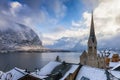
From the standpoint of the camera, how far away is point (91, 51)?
243 feet

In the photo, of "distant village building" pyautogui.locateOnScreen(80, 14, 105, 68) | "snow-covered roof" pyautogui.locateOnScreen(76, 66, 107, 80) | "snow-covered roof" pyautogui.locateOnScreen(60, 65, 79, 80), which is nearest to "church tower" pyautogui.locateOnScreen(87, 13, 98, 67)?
"distant village building" pyautogui.locateOnScreen(80, 14, 105, 68)

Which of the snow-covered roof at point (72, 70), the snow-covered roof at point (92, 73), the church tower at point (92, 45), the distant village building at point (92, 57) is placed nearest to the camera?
the snow-covered roof at point (92, 73)

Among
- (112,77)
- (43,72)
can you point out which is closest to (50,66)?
(43,72)

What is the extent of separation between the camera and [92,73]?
4444 cm

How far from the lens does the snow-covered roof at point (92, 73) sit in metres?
42.1

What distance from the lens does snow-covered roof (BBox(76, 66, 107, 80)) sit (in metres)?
42.1

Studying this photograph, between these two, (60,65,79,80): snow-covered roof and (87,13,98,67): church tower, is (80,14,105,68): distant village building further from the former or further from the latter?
(60,65,79,80): snow-covered roof

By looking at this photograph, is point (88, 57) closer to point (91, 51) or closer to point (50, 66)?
point (91, 51)

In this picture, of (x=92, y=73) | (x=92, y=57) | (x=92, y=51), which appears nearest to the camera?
(x=92, y=73)

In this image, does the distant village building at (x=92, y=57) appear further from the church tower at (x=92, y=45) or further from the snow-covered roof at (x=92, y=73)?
the snow-covered roof at (x=92, y=73)

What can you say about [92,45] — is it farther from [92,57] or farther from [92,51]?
[92,57]

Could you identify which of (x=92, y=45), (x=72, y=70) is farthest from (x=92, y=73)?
(x=92, y=45)

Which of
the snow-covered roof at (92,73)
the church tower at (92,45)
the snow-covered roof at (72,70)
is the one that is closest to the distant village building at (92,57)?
the church tower at (92,45)

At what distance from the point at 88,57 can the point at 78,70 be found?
25640 mm
